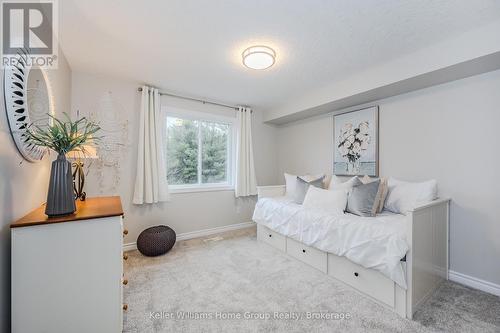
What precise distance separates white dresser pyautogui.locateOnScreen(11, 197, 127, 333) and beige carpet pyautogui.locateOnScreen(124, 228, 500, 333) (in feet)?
1.41

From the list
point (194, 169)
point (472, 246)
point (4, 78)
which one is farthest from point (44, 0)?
point (472, 246)

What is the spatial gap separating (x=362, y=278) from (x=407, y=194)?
1054mm

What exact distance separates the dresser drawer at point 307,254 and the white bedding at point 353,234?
13 centimetres

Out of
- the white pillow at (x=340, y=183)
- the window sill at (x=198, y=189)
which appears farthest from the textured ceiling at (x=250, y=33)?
the window sill at (x=198, y=189)

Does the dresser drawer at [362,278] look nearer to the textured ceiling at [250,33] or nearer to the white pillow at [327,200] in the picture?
the white pillow at [327,200]

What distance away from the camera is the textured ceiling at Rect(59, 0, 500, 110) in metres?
1.57

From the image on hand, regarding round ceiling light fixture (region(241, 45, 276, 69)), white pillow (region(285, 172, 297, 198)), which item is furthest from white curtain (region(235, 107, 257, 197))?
round ceiling light fixture (region(241, 45, 276, 69))

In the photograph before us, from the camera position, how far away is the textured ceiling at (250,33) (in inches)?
61.9

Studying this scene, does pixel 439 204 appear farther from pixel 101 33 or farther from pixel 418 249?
pixel 101 33

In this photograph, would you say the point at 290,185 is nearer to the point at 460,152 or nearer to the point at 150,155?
the point at 460,152

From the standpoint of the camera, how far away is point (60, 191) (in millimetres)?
1278

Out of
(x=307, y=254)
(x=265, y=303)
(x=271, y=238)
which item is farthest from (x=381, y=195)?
(x=265, y=303)

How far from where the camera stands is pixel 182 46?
2.09 meters

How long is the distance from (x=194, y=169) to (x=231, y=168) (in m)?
0.70
